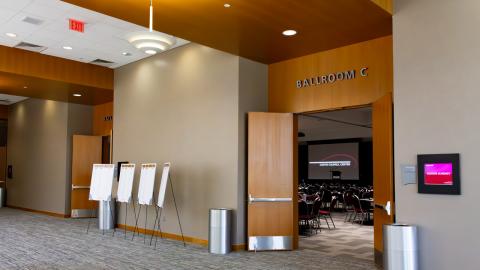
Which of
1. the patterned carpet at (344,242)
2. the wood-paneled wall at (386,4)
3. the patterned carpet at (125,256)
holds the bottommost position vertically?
the patterned carpet at (344,242)

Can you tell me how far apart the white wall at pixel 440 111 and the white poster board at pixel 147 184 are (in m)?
4.76

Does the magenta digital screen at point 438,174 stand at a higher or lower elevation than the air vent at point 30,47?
lower

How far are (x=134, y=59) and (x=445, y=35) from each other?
7.42 meters

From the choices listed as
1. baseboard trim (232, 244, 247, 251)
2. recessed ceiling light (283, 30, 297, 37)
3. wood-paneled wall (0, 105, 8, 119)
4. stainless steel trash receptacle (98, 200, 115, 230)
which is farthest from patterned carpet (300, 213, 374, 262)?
wood-paneled wall (0, 105, 8, 119)

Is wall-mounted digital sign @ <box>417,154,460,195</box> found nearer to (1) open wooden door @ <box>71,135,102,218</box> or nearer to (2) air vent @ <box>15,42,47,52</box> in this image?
(2) air vent @ <box>15,42,47,52</box>

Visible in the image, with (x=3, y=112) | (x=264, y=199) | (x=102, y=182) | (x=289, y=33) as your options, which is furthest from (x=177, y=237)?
(x=3, y=112)

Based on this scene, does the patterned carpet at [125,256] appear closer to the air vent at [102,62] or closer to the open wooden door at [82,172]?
the open wooden door at [82,172]

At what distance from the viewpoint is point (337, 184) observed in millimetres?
23234

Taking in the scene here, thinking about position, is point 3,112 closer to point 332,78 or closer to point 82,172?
point 82,172

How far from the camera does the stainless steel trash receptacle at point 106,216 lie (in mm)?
10789

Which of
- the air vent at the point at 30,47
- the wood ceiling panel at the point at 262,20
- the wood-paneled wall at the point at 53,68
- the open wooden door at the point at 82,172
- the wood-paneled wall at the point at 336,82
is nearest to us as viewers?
the wood ceiling panel at the point at 262,20

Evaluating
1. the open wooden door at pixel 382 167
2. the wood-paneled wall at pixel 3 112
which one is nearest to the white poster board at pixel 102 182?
the open wooden door at pixel 382 167

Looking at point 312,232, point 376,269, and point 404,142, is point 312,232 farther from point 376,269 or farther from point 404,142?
point 404,142

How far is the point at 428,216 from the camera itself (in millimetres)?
5480
